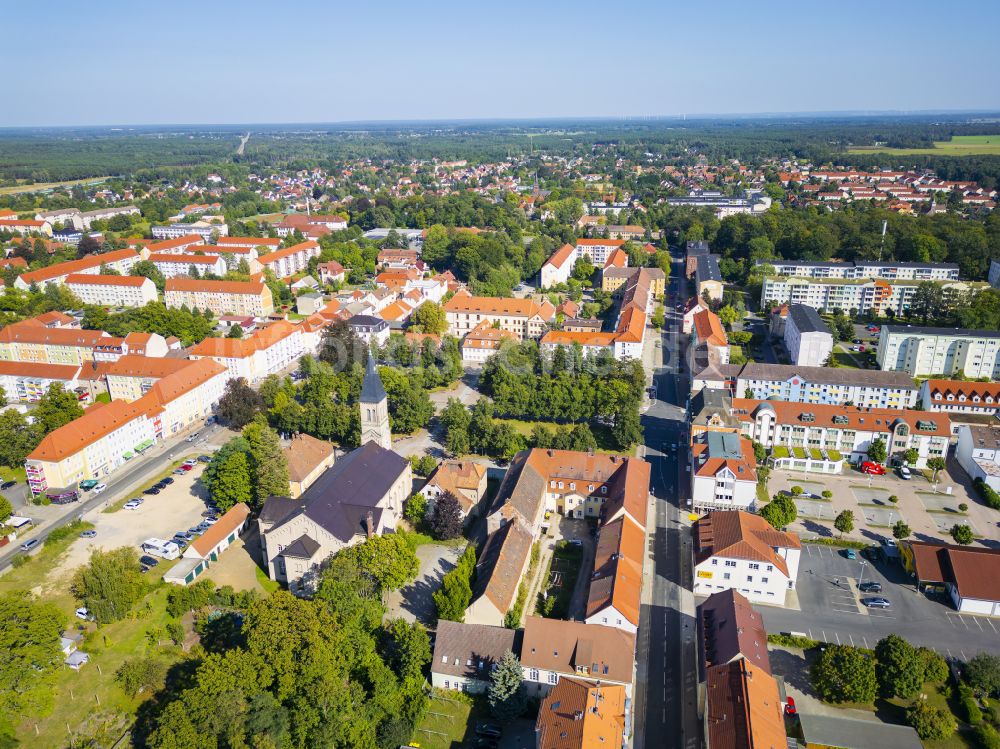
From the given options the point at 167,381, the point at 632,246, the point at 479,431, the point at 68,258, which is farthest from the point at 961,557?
Answer: the point at 68,258

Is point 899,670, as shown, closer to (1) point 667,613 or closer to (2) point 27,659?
(1) point 667,613

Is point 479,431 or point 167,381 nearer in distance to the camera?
point 479,431

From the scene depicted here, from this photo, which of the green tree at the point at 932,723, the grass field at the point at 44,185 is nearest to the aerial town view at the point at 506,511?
the green tree at the point at 932,723

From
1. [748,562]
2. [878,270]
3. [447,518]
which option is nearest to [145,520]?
[447,518]

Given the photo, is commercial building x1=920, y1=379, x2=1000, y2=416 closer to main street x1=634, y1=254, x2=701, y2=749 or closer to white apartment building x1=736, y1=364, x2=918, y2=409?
white apartment building x1=736, y1=364, x2=918, y2=409

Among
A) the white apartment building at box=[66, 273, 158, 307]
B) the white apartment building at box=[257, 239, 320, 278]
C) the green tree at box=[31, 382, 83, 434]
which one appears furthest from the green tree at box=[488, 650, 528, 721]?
the white apartment building at box=[257, 239, 320, 278]

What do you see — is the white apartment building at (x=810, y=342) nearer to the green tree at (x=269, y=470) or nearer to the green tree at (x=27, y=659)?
the green tree at (x=269, y=470)

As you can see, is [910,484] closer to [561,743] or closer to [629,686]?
[629,686]
